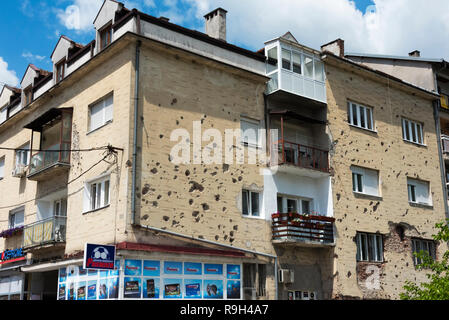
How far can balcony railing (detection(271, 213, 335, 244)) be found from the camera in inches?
835

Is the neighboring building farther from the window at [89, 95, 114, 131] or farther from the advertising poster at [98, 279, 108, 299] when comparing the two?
the window at [89, 95, 114, 131]

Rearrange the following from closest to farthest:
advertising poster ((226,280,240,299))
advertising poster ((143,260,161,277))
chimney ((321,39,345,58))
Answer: advertising poster ((143,260,161,277)), advertising poster ((226,280,240,299)), chimney ((321,39,345,58))

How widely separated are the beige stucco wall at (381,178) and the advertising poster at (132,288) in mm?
9039

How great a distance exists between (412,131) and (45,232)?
64.8 ft

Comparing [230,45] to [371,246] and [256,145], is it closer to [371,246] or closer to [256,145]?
[256,145]

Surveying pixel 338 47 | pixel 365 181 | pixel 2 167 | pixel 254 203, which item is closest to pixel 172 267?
pixel 254 203

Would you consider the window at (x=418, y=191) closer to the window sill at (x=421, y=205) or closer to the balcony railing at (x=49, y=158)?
the window sill at (x=421, y=205)

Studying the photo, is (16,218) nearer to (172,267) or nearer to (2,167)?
(2,167)

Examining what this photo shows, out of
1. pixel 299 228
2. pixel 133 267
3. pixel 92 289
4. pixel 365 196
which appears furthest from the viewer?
pixel 365 196

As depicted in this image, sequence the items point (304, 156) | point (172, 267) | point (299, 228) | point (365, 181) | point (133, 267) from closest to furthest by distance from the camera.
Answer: point (133, 267), point (172, 267), point (299, 228), point (304, 156), point (365, 181)

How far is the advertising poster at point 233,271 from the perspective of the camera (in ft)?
64.8

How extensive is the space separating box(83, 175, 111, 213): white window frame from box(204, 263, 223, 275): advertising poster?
170 inches

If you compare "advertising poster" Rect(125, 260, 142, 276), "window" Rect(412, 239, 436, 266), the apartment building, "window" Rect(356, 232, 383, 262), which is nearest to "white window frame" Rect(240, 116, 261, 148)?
the apartment building

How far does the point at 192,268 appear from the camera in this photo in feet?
61.7
